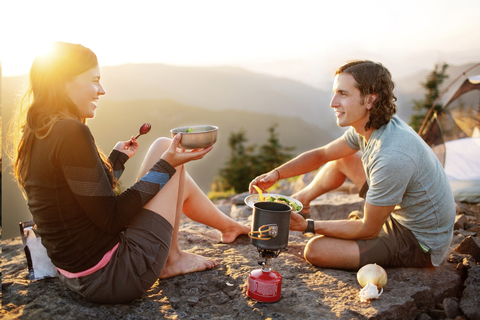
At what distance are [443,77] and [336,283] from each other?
7935mm

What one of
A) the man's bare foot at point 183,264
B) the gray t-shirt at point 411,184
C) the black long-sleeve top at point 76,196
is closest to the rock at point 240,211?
the man's bare foot at point 183,264

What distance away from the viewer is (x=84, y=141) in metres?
1.72

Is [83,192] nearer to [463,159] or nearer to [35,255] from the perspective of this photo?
→ [35,255]

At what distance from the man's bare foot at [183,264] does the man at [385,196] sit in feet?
2.32

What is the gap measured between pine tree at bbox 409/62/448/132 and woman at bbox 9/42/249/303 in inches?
309

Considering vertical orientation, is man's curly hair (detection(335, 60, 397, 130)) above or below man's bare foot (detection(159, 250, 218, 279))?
above

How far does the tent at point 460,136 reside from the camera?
504 cm

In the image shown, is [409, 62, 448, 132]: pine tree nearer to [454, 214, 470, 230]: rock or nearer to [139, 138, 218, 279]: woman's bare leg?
[454, 214, 470, 230]: rock

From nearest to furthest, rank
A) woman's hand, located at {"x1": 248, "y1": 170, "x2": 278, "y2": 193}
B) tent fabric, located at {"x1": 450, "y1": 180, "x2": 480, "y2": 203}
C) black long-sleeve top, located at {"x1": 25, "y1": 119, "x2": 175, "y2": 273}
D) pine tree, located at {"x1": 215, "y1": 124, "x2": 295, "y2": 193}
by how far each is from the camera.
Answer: black long-sleeve top, located at {"x1": 25, "y1": 119, "x2": 175, "y2": 273} < woman's hand, located at {"x1": 248, "y1": 170, "x2": 278, "y2": 193} < tent fabric, located at {"x1": 450, "y1": 180, "x2": 480, "y2": 203} < pine tree, located at {"x1": 215, "y1": 124, "x2": 295, "y2": 193}

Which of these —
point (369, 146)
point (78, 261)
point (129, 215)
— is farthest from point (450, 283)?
point (78, 261)

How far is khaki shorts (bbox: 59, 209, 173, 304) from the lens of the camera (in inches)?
77.9

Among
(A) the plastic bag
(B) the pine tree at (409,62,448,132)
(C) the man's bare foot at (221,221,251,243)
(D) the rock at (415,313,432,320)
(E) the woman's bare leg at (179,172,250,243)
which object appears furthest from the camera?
(B) the pine tree at (409,62,448,132)

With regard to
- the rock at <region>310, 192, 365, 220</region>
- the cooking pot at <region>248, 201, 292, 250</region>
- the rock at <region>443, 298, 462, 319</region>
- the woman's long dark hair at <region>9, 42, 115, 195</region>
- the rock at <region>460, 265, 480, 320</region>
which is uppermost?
the woman's long dark hair at <region>9, 42, 115, 195</region>

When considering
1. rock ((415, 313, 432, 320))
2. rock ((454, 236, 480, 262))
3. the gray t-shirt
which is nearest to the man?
the gray t-shirt
